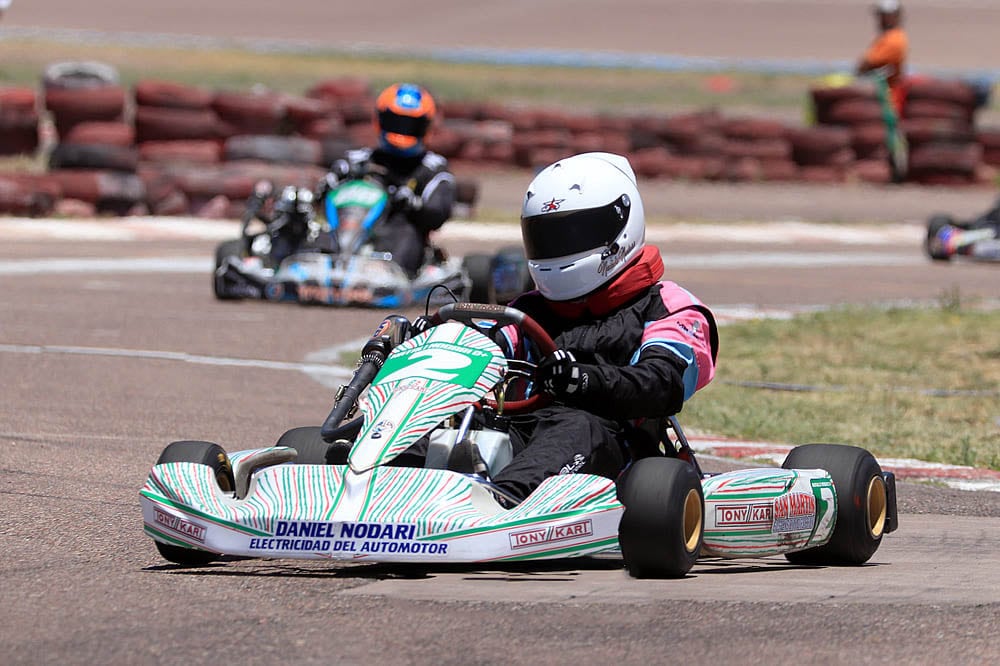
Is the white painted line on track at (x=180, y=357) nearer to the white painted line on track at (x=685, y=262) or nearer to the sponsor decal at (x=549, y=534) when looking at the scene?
the white painted line on track at (x=685, y=262)

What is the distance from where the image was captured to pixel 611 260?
539 centimetres

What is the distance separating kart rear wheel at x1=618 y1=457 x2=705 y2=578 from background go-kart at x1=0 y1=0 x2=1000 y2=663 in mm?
62

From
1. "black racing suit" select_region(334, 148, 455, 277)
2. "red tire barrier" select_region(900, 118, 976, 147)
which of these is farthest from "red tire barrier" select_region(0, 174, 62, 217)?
"red tire barrier" select_region(900, 118, 976, 147)

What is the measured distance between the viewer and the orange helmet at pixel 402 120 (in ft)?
40.4

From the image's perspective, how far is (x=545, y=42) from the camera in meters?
51.9

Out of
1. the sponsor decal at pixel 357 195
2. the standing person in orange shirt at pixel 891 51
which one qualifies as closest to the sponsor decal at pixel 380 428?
the sponsor decal at pixel 357 195

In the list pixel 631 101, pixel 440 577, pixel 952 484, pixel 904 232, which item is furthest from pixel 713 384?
pixel 631 101

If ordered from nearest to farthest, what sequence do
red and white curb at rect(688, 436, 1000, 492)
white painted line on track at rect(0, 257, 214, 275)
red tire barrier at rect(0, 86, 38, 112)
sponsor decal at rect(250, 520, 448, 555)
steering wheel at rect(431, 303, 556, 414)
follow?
sponsor decal at rect(250, 520, 448, 555)
steering wheel at rect(431, 303, 556, 414)
red and white curb at rect(688, 436, 1000, 492)
white painted line on track at rect(0, 257, 214, 275)
red tire barrier at rect(0, 86, 38, 112)

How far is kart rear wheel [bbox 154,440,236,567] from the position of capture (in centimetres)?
478

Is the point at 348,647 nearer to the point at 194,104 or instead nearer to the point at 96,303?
the point at 96,303

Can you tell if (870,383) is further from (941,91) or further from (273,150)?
(941,91)

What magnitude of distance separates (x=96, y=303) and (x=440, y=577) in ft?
24.7

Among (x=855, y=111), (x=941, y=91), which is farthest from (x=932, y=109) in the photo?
(x=855, y=111)

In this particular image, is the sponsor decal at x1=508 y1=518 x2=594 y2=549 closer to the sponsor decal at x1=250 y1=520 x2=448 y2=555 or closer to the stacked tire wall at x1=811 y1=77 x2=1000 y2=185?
the sponsor decal at x1=250 y1=520 x2=448 y2=555
